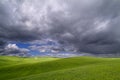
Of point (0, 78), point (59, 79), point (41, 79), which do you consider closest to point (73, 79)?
point (59, 79)

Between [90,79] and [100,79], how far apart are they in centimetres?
187

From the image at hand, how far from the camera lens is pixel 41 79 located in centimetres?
3353

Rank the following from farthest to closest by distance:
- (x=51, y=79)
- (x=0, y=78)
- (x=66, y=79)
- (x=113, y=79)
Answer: (x=0, y=78) → (x=51, y=79) → (x=66, y=79) → (x=113, y=79)

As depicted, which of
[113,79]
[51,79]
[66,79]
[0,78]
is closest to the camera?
[113,79]

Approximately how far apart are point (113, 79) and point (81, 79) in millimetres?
5769

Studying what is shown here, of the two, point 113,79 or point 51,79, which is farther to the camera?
point 51,79

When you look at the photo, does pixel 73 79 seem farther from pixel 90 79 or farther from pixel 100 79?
pixel 100 79

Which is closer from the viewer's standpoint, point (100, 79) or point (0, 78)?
point (100, 79)

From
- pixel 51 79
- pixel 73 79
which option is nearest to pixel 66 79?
pixel 73 79

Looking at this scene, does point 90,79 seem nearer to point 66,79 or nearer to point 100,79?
point 100,79

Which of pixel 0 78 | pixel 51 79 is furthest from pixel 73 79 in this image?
pixel 0 78

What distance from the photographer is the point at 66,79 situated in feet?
96.4

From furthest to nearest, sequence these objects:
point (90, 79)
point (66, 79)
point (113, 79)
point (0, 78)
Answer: point (0, 78) < point (66, 79) < point (90, 79) < point (113, 79)

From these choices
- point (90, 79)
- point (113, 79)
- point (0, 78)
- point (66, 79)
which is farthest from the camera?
point (0, 78)
